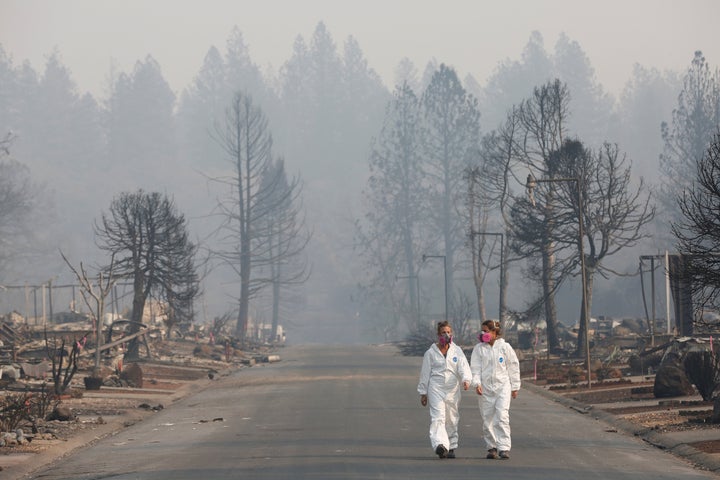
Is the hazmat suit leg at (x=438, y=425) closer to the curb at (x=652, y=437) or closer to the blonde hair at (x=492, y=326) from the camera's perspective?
the blonde hair at (x=492, y=326)

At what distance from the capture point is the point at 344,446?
20.1m

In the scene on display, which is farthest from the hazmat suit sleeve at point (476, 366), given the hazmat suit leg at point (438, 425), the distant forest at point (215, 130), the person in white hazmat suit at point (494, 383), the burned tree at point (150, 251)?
the distant forest at point (215, 130)

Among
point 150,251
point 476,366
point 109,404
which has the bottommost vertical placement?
point 109,404

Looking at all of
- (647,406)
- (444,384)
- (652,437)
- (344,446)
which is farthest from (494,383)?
(647,406)

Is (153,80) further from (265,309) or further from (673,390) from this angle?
(673,390)

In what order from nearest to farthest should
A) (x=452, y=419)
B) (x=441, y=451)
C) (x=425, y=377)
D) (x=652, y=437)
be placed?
(x=441, y=451)
(x=452, y=419)
(x=425, y=377)
(x=652, y=437)

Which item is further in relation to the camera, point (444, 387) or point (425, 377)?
point (425, 377)

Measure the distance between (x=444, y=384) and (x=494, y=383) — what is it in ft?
2.31

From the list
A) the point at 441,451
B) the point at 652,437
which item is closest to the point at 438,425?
the point at 441,451

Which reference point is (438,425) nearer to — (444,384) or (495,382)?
(444,384)

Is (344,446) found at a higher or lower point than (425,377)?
lower

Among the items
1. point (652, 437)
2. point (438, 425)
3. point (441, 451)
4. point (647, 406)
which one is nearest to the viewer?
point (441, 451)

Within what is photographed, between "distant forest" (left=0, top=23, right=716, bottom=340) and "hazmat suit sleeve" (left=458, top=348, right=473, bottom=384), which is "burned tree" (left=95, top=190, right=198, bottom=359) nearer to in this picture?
"hazmat suit sleeve" (left=458, top=348, right=473, bottom=384)

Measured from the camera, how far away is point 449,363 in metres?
18.7
